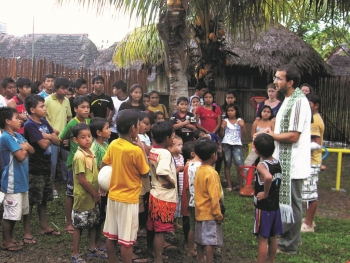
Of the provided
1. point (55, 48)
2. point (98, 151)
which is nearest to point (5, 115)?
point (98, 151)

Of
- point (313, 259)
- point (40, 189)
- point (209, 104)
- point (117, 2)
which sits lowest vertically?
point (313, 259)

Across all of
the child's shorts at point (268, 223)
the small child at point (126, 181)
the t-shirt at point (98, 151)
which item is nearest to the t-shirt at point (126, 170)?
the small child at point (126, 181)

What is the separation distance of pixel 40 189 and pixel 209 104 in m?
3.80

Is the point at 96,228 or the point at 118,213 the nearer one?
the point at 118,213

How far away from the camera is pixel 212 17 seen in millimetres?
9547

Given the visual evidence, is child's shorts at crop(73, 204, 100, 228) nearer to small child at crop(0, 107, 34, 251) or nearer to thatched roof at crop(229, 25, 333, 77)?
small child at crop(0, 107, 34, 251)

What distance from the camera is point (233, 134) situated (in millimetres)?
7867

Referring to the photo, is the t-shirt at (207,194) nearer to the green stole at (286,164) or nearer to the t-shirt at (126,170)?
the t-shirt at (126,170)

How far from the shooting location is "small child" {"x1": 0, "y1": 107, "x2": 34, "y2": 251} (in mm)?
4470

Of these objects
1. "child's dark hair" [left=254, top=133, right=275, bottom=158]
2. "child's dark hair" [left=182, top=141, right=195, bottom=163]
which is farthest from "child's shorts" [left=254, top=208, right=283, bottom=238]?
"child's dark hair" [left=182, top=141, right=195, bottom=163]

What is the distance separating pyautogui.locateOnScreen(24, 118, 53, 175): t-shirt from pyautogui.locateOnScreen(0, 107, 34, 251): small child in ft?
0.75

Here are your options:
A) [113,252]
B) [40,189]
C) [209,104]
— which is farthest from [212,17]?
[113,252]

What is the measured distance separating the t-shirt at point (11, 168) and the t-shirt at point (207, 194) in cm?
188

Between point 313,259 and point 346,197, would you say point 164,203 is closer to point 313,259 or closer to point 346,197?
point 313,259
